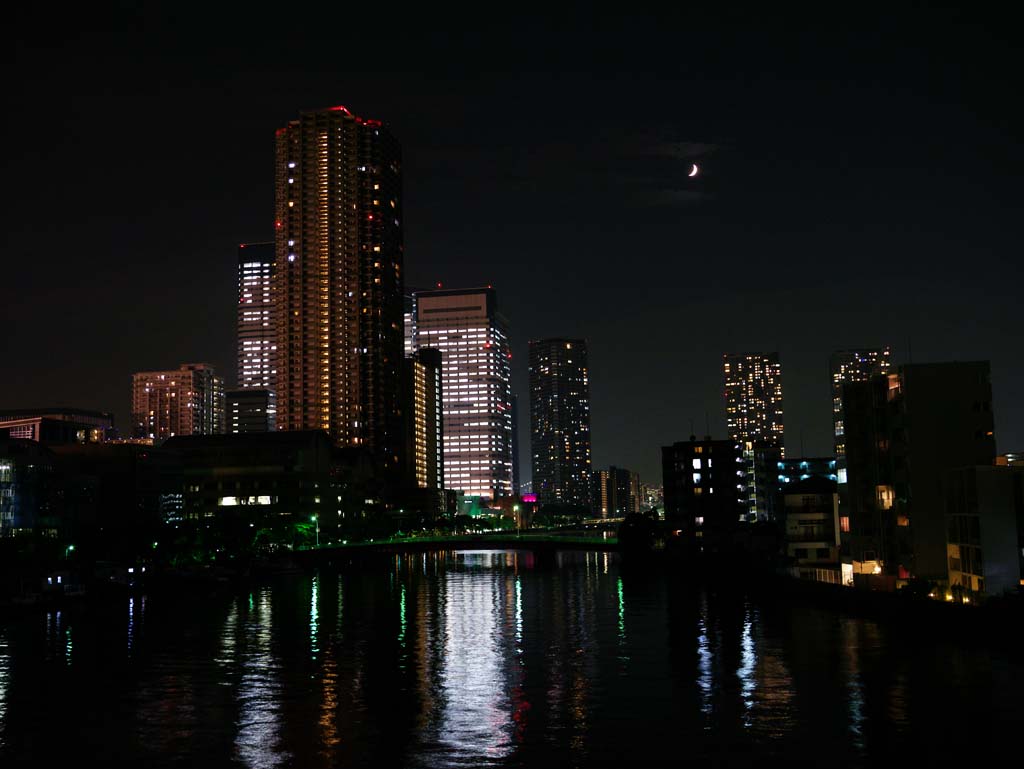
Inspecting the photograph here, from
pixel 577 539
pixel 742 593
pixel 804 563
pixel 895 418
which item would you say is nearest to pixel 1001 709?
pixel 895 418

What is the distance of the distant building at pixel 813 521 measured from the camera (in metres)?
129

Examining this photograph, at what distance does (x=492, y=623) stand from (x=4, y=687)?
38428 mm

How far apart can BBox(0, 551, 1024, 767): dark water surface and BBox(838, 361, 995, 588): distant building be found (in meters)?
8.95

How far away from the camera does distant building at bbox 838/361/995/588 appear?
3231 inches

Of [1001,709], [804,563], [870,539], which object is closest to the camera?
[1001,709]

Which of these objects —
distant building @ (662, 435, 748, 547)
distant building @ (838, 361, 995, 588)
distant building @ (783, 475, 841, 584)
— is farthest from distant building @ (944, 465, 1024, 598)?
distant building @ (662, 435, 748, 547)

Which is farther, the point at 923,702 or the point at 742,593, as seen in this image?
the point at 742,593

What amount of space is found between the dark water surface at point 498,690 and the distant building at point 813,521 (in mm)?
39999

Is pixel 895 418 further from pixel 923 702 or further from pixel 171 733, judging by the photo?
pixel 171 733

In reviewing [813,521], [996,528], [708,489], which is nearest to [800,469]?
[708,489]

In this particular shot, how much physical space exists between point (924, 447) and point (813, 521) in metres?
48.4

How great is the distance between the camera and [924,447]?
3280 inches

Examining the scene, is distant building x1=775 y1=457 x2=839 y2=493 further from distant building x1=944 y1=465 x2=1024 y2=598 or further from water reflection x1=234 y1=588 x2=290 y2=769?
water reflection x1=234 y1=588 x2=290 y2=769

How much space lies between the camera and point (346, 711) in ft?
152
